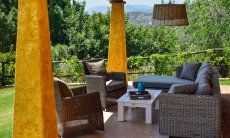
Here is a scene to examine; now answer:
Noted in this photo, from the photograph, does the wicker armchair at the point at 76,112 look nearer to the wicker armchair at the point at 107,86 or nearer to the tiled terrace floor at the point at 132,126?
the tiled terrace floor at the point at 132,126

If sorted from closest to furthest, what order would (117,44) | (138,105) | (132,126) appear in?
(132,126), (138,105), (117,44)

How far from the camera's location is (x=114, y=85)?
772 cm

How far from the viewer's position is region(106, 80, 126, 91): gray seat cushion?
7.60m

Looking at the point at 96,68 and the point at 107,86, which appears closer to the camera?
the point at 107,86

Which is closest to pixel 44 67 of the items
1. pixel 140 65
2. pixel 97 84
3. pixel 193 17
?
pixel 97 84

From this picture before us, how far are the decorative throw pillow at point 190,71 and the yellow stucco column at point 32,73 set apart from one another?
4586mm

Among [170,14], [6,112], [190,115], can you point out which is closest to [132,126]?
[190,115]

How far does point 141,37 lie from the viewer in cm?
1891

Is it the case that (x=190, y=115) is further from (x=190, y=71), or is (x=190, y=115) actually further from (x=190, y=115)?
(x=190, y=71)

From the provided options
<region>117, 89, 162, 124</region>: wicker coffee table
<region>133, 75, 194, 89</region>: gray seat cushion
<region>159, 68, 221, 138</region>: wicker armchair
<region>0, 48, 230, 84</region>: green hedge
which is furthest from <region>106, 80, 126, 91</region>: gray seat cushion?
<region>0, 48, 230, 84</region>: green hedge

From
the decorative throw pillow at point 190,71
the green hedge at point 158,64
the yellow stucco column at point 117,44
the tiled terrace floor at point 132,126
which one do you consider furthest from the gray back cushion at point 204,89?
the green hedge at point 158,64

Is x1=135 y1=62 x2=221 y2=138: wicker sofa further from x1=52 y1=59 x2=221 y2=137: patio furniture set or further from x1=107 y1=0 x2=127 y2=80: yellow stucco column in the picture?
x1=107 y1=0 x2=127 y2=80: yellow stucco column

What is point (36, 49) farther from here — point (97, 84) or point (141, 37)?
point (141, 37)

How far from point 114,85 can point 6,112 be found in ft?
7.16
